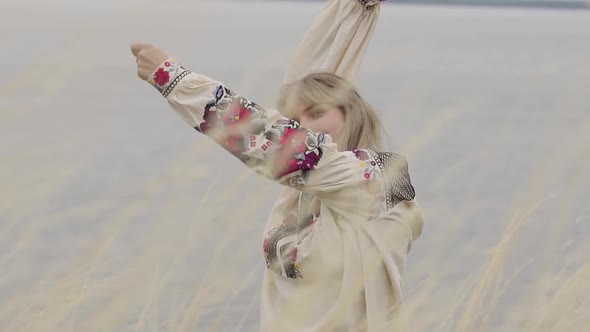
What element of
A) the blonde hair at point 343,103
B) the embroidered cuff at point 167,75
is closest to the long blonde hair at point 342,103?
the blonde hair at point 343,103

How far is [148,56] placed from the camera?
248 centimetres

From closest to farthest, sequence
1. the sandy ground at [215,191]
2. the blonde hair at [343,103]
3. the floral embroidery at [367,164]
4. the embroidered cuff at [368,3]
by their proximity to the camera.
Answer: the sandy ground at [215,191]
the floral embroidery at [367,164]
the blonde hair at [343,103]
the embroidered cuff at [368,3]

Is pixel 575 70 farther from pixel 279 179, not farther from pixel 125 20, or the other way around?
pixel 125 20

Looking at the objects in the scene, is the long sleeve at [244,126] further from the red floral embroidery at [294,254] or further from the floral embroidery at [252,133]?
the red floral embroidery at [294,254]

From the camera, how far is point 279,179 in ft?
8.32

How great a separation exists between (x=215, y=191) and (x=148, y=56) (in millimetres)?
4302

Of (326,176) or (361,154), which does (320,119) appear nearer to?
(361,154)

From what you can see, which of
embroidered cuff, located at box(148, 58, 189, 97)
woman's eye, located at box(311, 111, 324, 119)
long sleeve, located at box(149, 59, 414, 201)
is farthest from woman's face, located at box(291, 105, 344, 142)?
embroidered cuff, located at box(148, 58, 189, 97)

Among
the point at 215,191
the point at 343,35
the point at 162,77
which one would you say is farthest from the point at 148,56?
the point at 215,191

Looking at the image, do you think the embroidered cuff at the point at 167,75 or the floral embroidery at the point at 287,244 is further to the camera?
the floral embroidery at the point at 287,244

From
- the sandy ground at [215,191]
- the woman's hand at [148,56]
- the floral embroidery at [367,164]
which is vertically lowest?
the sandy ground at [215,191]

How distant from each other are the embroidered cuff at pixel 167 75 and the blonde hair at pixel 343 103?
373 mm

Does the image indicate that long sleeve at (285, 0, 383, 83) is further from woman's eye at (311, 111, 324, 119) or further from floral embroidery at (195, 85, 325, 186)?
floral embroidery at (195, 85, 325, 186)

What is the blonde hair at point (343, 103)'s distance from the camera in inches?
109
